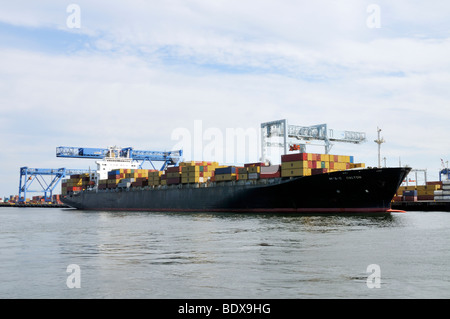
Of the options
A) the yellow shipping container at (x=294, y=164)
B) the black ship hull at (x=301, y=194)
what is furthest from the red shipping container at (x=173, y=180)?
the yellow shipping container at (x=294, y=164)

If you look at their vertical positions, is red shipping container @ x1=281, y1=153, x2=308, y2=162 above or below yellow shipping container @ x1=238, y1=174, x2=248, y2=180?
above

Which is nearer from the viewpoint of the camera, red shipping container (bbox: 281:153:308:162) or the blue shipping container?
red shipping container (bbox: 281:153:308:162)

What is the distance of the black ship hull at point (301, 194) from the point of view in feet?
174

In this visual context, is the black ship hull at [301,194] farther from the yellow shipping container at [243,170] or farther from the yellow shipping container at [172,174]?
the yellow shipping container at [172,174]

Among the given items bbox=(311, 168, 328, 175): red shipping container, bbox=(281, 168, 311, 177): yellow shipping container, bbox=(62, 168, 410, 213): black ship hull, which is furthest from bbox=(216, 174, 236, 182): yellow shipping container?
bbox=(311, 168, 328, 175): red shipping container

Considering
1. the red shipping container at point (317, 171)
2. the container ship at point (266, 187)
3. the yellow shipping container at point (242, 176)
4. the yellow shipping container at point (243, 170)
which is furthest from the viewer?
the yellow shipping container at point (243, 170)

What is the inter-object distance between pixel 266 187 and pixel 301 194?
216 inches

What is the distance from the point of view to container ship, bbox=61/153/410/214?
5344 cm

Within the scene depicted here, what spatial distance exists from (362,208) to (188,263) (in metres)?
41.9

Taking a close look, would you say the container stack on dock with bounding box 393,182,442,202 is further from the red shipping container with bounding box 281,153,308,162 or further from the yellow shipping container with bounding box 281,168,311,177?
the yellow shipping container with bounding box 281,168,311,177

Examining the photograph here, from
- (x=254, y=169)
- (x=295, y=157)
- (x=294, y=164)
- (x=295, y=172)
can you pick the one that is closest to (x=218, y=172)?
(x=254, y=169)

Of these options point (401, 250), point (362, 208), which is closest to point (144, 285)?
point (401, 250)
